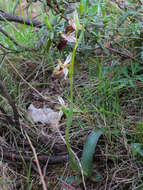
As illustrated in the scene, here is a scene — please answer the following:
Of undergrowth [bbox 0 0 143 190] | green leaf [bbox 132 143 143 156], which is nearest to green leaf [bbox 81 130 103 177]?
undergrowth [bbox 0 0 143 190]

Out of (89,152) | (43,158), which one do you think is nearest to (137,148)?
(89,152)

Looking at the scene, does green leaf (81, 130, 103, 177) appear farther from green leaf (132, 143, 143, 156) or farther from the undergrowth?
green leaf (132, 143, 143, 156)

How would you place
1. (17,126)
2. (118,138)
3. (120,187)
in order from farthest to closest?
(17,126) < (118,138) < (120,187)

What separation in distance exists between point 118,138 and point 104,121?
9 centimetres

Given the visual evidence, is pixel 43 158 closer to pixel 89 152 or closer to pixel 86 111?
pixel 89 152

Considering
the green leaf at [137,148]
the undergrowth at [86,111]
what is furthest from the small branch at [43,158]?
the green leaf at [137,148]

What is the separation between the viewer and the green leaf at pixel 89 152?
966 millimetres

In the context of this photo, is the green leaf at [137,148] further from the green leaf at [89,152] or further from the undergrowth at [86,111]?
the green leaf at [89,152]

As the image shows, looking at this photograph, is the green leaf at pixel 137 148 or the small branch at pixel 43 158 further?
the small branch at pixel 43 158

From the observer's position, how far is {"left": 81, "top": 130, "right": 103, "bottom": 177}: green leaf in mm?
966

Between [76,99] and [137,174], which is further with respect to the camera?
[76,99]

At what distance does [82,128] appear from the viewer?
1.10 meters

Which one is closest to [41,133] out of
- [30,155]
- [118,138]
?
[30,155]

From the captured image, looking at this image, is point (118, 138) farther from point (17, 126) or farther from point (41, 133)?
point (17, 126)
